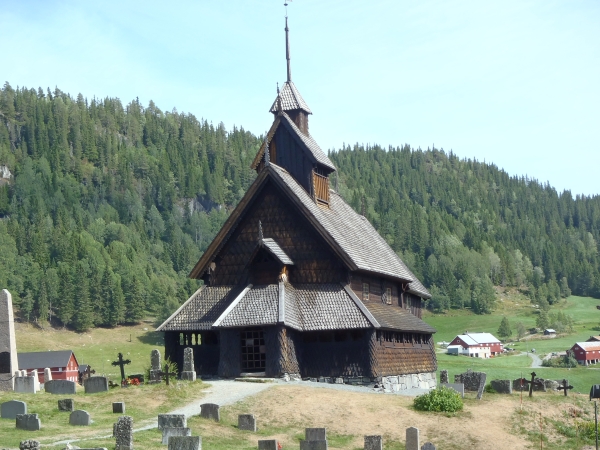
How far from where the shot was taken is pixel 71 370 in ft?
313

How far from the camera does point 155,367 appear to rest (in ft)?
138

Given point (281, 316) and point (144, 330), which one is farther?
point (144, 330)

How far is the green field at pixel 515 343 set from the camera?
91.2 m

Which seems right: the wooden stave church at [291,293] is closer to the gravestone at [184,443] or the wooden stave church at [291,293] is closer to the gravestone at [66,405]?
the gravestone at [66,405]

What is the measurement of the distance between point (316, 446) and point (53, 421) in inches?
355

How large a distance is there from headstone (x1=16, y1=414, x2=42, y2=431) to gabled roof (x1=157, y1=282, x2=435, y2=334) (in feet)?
46.8

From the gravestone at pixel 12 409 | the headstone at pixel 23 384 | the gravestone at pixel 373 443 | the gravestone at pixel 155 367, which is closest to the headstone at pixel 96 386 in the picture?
the headstone at pixel 23 384

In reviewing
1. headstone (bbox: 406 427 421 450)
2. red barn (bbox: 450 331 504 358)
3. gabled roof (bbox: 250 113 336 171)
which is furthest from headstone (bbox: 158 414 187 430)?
red barn (bbox: 450 331 504 358)

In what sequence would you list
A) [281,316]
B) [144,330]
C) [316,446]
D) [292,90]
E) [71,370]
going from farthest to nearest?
[144,330], [71,370], [292,90], [281,316], [316,446]

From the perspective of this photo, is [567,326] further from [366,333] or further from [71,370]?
[366,333]

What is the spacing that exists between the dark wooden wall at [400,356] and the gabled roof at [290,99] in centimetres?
1463

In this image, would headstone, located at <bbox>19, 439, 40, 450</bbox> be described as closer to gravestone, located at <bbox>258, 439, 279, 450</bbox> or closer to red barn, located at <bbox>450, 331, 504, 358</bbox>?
gravestone, located at <bbox>258, 439, 279, 450</bbox>

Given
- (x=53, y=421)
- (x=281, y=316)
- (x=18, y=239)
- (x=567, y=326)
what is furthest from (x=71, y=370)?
(x=18, y=239)

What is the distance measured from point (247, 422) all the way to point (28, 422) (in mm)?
7347
